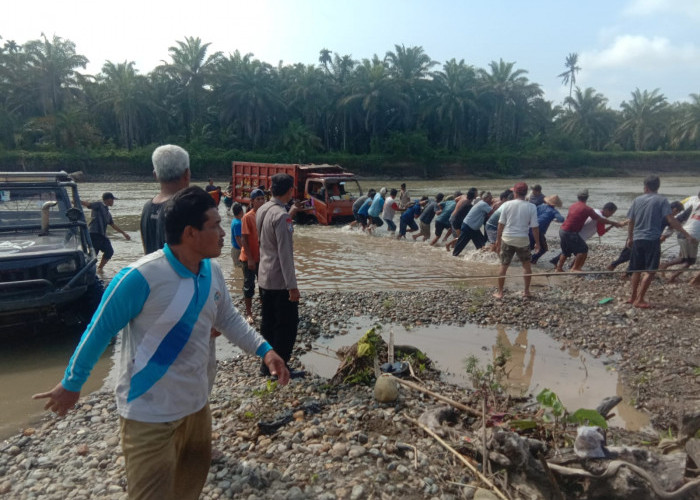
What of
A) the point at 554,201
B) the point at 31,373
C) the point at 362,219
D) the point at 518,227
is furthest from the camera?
the point at 362,219

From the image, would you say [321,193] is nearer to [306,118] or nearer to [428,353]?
[428,353]

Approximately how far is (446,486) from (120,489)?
2.06m

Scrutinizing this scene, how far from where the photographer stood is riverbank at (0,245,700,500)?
3.17 meters

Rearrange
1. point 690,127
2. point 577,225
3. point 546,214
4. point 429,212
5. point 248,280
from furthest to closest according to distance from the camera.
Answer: point 690,127 → point 429,212 → point 546,214 → point 577,225 → point 248,280

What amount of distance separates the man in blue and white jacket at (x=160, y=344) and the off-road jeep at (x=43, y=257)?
410 centimetres

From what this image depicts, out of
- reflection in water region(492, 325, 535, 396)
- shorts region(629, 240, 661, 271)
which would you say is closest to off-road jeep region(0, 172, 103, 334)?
reflection in water region(492, 325, 535, 396)

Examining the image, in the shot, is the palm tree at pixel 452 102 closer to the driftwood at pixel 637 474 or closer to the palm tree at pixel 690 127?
the palm tree at pixel 690 127

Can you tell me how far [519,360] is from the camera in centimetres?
600

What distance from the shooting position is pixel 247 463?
3.39 meters

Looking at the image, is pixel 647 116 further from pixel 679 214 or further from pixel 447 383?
pixel 447 383

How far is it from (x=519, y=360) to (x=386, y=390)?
255 cm

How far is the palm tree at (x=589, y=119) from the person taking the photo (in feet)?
228

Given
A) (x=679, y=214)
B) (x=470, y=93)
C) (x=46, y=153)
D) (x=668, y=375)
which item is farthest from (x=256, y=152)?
(x=668, y=375)

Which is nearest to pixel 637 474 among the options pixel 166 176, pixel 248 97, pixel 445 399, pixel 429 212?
pixel 445 399
